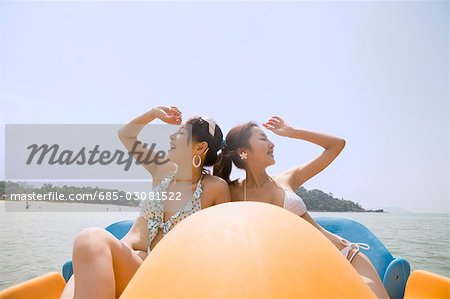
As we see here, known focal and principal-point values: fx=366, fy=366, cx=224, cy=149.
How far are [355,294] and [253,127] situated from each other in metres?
1.58

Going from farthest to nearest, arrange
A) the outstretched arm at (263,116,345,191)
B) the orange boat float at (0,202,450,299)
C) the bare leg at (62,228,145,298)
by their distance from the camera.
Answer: the outstretched arm at (263,116,345,191)
the bare leg at (62,228,145,298)
the orange boat float at (0,202,450,299)

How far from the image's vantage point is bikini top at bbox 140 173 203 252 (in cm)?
192

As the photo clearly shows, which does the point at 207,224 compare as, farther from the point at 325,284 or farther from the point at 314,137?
the point at 314,137

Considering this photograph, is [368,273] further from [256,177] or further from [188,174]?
[188,174]

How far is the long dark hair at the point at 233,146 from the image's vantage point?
7.66ft

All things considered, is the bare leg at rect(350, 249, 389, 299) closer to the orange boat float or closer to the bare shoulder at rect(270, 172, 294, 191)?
the bare shoulder at rect(270, 172, 294, 191)

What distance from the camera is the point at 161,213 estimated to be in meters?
1.97

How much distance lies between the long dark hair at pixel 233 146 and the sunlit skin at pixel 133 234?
0.23m

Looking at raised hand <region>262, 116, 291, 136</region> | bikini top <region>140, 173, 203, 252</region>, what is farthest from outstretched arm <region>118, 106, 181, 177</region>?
raised hand <region>262, 116, 291, 136</region>

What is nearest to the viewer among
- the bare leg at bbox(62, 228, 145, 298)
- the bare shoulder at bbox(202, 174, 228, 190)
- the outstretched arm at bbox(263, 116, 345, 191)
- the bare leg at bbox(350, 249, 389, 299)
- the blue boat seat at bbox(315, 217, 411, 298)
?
the bare leg at bbox(62, 228, 145, 298)

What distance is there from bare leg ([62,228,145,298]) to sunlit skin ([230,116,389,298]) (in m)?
1.11

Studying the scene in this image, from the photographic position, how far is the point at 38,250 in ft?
28.9

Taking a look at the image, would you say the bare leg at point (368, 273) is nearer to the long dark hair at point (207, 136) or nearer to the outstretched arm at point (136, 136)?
the long dark hair at point (207, 136)

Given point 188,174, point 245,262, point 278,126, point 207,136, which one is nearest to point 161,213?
point 188,174
